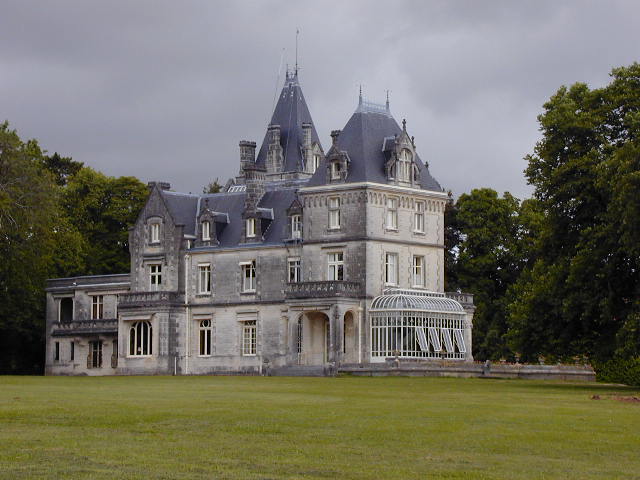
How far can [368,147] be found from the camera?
207 ft

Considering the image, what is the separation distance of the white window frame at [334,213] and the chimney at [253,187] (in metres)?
5.02

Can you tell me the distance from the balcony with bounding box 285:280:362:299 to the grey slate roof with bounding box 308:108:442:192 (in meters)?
4.85

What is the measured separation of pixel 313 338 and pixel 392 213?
269 inches

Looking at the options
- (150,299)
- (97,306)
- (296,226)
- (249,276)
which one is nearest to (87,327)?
(97,306)

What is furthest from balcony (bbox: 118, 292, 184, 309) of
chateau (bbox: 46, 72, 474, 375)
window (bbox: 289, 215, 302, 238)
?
window (bbox: 289, 215, 302, 238)

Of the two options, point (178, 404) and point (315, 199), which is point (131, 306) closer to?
point (315, 199)

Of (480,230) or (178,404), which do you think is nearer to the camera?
(178,404)

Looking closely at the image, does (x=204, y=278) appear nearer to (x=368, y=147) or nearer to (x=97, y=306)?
(x=97, y=306)

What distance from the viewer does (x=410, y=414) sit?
86.5 feet

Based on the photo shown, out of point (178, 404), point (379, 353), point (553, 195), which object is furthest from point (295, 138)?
point (178, 404)

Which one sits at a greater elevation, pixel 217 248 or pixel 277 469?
pixel 217 248

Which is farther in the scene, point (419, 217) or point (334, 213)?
point (419, 217)

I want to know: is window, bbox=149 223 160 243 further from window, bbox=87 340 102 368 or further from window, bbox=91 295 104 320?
window, bbox=87 340 102 368

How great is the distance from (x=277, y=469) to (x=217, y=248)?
163 ft
